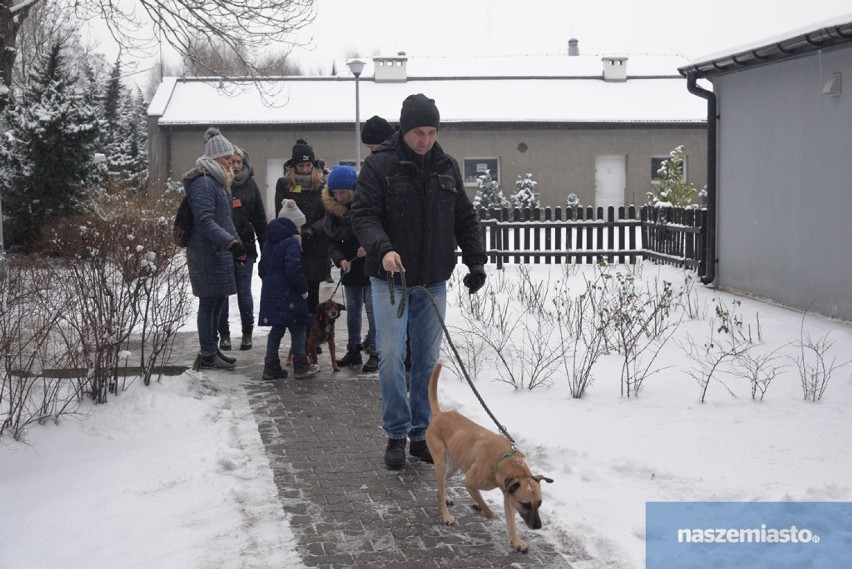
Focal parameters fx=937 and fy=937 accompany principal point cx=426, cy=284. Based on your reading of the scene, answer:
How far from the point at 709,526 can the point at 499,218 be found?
13539 millimetres

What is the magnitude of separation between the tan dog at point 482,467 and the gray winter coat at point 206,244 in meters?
3.25

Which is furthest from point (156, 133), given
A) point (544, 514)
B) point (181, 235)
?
point (544, 514)

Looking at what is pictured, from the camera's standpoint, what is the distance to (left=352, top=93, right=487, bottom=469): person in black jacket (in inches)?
204

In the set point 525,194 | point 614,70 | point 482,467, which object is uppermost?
point 614,70

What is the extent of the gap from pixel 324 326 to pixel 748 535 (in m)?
4.51

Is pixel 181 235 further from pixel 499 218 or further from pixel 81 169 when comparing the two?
pixel 81 169

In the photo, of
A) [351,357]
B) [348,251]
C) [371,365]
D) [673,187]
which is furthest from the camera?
[673,187]

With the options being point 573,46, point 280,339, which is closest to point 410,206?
point 280,339

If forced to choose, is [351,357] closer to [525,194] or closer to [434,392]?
[434,392]

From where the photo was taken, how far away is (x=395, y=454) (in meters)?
5.36

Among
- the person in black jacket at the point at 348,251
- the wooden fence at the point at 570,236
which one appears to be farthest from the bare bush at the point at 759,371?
the wooden fence at the point at 570,236

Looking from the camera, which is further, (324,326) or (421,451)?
(324,326)

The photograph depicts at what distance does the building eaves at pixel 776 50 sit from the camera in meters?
9.68

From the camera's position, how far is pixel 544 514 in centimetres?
455
